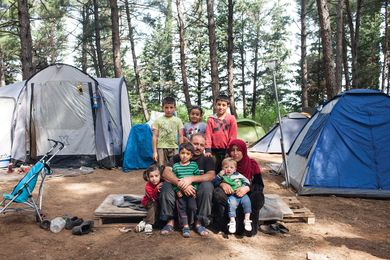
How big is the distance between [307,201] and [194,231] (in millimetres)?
2248

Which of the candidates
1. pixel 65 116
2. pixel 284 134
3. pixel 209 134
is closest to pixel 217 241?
pixel 209 134

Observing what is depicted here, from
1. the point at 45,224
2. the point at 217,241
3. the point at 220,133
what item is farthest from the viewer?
the point at 220,133

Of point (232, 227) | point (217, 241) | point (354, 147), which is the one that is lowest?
point (217, 241)

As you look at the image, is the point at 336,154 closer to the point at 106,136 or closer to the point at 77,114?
the point at 106,136

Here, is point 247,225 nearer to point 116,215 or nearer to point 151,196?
point 151,196

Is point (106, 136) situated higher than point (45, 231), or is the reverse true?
point (106, 136)

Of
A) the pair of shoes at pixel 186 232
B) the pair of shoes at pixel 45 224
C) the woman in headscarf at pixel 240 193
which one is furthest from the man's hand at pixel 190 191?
the pair of shoes at pixel 45 224

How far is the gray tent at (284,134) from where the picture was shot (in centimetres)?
1086

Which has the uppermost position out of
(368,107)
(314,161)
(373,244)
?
(368,107)

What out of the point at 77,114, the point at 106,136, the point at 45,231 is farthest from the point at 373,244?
the point at 77,114

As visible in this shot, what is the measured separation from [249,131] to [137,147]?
591cm

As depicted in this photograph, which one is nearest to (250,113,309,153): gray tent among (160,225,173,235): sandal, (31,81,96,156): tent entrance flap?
(31,81,96,156): tent entrance flap

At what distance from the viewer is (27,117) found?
8.61m

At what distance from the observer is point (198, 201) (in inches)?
153
